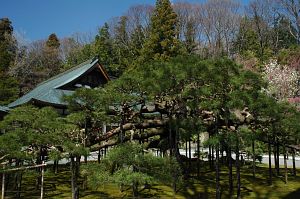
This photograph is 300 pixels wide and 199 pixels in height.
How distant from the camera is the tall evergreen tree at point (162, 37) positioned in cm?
3334

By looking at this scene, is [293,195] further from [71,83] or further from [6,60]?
[6,60]

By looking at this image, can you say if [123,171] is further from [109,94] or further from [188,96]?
[188,96]

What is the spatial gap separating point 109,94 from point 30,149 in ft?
9.43

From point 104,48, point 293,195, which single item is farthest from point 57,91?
point 104,48

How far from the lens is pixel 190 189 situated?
39.2 feet

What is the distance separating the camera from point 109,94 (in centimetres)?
909

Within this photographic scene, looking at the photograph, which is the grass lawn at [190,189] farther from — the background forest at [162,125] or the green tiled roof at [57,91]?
the green tiled roof at [57,91]

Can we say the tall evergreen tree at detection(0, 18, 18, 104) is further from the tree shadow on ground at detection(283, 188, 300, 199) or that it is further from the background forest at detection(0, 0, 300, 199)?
the tree shadow on ground at detection(283, 188, 300, 199)

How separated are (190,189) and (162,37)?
78.7 feet

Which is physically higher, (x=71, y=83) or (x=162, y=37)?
(x=162, y=37)

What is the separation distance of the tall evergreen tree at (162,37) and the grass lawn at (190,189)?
65.7ft

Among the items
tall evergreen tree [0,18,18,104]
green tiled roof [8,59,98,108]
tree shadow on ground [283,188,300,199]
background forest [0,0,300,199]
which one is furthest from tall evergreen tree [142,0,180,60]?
tree shadow on ground [283,188,300,199]

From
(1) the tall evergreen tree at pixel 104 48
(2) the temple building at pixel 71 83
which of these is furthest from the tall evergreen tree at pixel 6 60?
(1) the tall evergreen tree at pixel 104 48

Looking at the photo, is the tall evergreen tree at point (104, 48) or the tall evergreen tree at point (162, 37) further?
the tall evergreen tree at point (104, 48)
